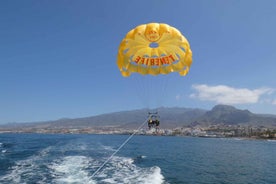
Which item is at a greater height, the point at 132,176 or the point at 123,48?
the point at 123,48

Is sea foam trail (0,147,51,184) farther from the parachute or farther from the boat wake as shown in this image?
the parachute

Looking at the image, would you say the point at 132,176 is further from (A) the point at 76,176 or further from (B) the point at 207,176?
(B) the point at 207,176

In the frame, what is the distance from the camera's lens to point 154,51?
17.8 meters

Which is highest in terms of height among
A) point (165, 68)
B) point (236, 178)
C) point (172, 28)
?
point (172, 28)

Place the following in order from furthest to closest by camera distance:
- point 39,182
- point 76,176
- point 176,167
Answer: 1. point 176,167
2. point 76,176
3. point 39,182

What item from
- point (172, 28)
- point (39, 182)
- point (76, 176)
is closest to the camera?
point (172, 28)

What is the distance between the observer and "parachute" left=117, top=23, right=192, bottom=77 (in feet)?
53.8

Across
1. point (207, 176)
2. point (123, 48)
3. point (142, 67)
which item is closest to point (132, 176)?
point (207, 176)

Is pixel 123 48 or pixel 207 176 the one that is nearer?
pixel 123 48

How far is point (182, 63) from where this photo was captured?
58.0 ft

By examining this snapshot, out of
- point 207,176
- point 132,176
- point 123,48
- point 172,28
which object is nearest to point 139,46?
point 123,48

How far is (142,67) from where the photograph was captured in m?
18.4

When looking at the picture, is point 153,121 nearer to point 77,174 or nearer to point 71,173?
point 77,174

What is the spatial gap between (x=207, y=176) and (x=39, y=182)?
19.2 metres
